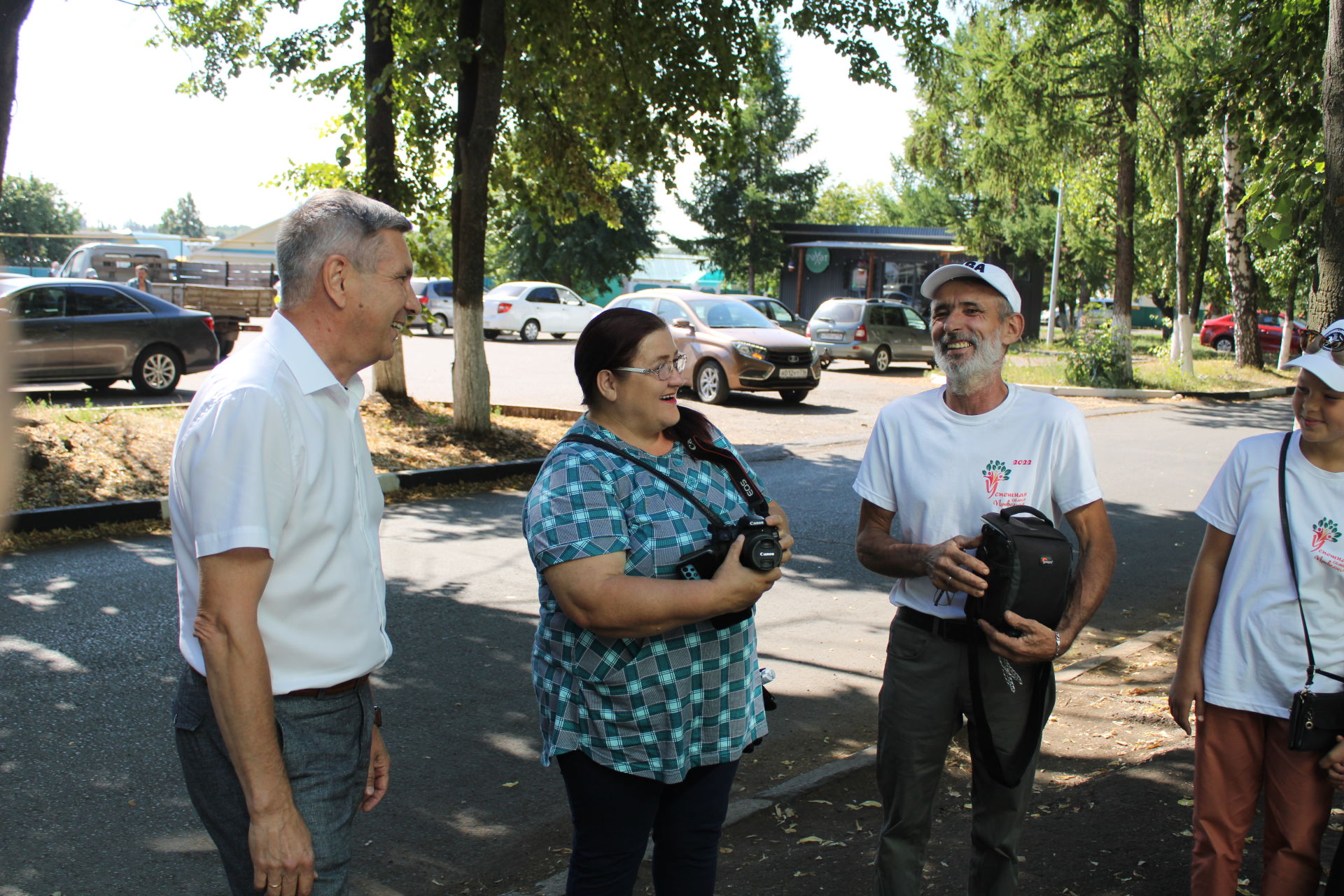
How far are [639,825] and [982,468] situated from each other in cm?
133

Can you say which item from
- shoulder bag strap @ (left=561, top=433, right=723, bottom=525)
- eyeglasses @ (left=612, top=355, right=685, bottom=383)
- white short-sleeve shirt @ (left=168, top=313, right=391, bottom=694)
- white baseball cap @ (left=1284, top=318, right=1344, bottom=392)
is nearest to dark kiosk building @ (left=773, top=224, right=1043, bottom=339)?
white baseball cap @ (left=1284, top=318, right=1344, bottom=392)

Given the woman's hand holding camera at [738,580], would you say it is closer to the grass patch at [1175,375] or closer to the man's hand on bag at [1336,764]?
the man's hand on bag at [1336,764]

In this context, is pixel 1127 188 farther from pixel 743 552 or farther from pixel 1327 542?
pixel 743 552

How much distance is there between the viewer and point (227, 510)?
1.85 m

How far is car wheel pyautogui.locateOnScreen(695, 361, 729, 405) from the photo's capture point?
18.1 metres

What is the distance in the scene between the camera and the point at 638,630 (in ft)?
7.82

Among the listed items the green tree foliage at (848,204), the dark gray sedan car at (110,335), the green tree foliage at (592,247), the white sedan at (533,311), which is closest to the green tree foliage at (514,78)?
the dark gray sedan car at (110,335)

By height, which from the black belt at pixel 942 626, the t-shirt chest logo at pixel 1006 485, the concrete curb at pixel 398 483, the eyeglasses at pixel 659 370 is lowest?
the concrete curb at pixel 398 483

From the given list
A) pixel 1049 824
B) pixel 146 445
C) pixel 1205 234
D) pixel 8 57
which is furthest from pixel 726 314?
pixel 1205 234

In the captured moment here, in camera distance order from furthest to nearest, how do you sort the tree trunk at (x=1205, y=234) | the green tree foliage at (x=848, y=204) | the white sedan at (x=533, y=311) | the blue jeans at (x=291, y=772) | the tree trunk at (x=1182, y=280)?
the green tree foliage at (x=848, y=204), the tree trunk at (x=1205, y=234), the white sedan at (x=533, y=311), the tree trunk at (x=1182, y=280), the blue jeans at (x=291, y=772)

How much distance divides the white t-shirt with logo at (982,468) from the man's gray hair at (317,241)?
151 cm

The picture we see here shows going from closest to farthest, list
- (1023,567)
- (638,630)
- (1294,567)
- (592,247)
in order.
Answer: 1. (638,630)
2. (1023,567)
3. (1294,567)
4. (592,247)

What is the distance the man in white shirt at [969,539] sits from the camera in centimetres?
298

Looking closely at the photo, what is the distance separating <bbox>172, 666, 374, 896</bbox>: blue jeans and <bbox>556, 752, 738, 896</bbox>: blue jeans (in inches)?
24.7
